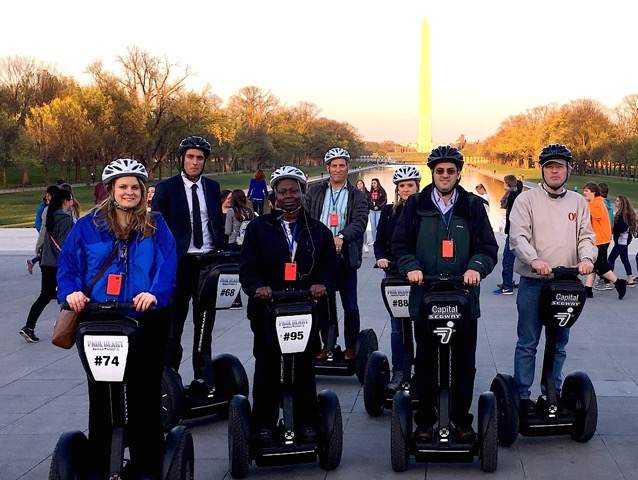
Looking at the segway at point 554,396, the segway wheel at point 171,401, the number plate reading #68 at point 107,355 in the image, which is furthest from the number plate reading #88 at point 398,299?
the number plate reading #68 at point 107,355

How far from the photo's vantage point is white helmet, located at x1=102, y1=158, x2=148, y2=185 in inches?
179

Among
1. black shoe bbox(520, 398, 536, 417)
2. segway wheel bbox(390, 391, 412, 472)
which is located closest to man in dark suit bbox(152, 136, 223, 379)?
segway wheel bbox(390, 391, 412, 472)

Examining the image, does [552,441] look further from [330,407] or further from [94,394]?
[94,394]

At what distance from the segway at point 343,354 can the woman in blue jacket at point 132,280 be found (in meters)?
3.01

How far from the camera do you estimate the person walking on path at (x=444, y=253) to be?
522 centimetres

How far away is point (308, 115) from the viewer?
143 meters

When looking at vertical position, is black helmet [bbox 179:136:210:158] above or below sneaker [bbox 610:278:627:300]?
above

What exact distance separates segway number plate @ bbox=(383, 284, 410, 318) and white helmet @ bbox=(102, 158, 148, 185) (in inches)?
95.2

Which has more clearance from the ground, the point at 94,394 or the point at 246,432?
the point at 94,394

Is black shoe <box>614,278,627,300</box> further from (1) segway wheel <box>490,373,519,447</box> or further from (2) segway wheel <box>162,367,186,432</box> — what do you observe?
(2) segway wheel <box>162,367,186,432</box>

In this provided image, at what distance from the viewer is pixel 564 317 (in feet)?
18.2

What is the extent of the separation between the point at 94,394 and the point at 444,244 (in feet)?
7.45

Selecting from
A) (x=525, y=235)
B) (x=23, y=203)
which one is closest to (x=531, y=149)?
(x=23, y=203)

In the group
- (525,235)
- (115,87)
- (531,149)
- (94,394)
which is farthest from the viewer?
(531,149)
